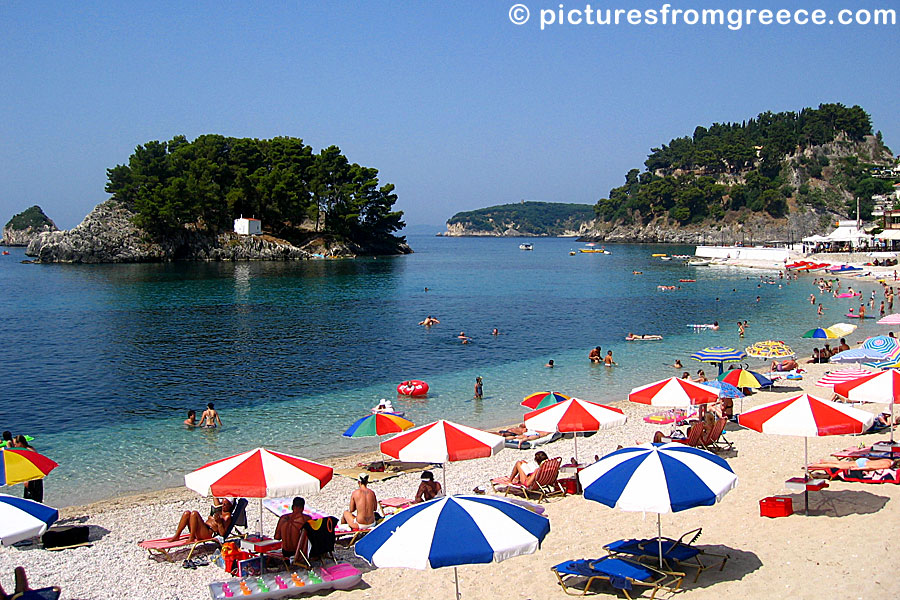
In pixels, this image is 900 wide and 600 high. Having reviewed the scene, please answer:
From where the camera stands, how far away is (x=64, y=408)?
2227 cm

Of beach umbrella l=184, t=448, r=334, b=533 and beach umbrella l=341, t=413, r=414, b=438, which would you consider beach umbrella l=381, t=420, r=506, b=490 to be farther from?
beach umbrella l=341, t=413, r=414, b=438

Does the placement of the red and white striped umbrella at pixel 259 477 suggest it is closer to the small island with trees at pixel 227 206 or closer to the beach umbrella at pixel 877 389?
the beach umbrella at pixel 877 389

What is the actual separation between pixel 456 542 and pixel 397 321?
36.7 m

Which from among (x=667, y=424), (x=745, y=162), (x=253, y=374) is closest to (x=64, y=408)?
(x=253, y=374)

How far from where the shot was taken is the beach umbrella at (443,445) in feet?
34.6

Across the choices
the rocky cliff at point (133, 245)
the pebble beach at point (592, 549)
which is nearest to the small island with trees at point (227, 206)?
the rocky cliff at point (133, 245)

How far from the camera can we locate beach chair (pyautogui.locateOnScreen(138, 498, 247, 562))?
10141 millimetres

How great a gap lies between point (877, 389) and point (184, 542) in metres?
10.9

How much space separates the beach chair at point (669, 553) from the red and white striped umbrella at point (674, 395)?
5600 mm

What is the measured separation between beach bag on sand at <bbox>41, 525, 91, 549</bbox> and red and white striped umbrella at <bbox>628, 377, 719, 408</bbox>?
9.65 meters

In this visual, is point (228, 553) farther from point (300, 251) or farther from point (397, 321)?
point (300, 251)

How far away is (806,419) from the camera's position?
1038 centimetres

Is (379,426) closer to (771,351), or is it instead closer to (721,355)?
(721,355)

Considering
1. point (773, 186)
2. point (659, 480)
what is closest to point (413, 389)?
point (659, 480)
